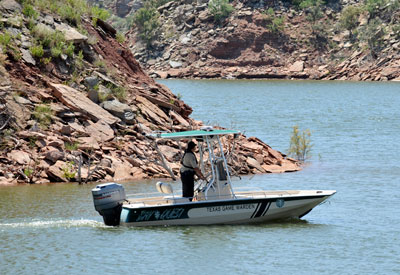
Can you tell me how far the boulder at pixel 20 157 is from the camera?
29188 mm

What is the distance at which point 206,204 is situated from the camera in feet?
72.9

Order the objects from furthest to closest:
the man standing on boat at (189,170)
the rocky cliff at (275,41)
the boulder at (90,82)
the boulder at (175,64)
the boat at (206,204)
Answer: the boulder at (175,64), the rocky cliff at (275,41), the boulder at (90,82), the man standing on boat at (189,170), the boat at (206,204)

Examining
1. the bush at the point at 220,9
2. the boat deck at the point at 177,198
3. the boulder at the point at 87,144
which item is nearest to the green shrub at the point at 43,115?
the boulder at the point at 87,144

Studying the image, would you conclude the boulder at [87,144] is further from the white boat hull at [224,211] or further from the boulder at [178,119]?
the white boat hull at [224,211]

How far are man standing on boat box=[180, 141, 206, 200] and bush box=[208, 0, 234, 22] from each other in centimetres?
10550

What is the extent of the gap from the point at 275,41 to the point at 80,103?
9491 centimetres

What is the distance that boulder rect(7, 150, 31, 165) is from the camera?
2919cm

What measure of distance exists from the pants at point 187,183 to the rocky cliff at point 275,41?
92.8m

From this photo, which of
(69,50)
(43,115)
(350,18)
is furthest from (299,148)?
(350,18)

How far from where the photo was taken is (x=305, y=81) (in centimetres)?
11450

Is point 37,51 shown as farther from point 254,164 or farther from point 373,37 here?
point 373,37

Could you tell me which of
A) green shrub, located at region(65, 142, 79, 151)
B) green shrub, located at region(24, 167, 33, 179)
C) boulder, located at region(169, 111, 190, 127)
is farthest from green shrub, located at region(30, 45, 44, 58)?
green shrub, located at region(24, 167, 33, 179)

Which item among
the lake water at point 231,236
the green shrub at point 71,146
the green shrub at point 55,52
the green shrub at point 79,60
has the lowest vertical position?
the lake water at point 231,236

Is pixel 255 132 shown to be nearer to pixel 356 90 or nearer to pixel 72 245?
pixel 72 245
